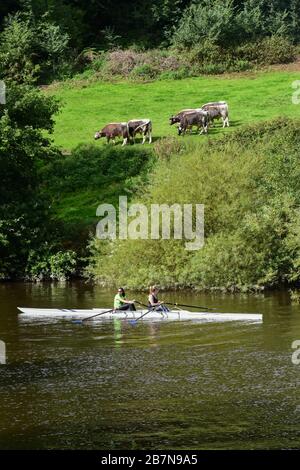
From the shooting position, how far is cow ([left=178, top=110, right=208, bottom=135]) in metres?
61.8

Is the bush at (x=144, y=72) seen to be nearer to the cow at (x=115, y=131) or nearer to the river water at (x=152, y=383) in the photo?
the cow at (x=115, y=131)

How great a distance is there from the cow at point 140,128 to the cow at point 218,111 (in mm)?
4137

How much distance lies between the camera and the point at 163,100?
7088 centimetres

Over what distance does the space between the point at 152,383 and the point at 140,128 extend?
3348 cm

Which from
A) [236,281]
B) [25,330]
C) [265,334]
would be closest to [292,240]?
[236,281]

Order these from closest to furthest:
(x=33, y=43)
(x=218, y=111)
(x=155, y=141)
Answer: (x=155, y=141), (x=218, y=111), (x=33, y=43)

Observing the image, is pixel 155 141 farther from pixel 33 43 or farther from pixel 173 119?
pixel 33 43

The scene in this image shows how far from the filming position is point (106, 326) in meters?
39.8

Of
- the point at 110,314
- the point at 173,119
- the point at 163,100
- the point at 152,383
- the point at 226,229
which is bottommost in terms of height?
the point at 152,383

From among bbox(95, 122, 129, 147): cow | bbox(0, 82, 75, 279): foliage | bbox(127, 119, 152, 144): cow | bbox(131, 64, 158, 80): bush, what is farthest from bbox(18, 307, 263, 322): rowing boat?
bbox(131, 64, 158, 80): bush

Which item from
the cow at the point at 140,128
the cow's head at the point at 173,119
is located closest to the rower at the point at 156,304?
the cow at the point at 140,128

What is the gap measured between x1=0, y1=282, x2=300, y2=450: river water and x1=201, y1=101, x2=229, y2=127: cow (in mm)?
22683

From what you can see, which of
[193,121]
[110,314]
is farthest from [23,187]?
[110,314]
